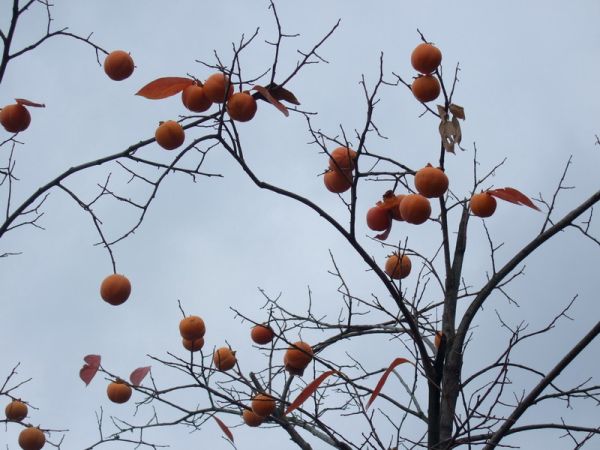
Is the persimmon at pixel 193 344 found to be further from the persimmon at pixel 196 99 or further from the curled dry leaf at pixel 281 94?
the curled dry leaf at pixel 281 94

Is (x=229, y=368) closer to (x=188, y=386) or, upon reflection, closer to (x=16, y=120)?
(x=188, y=386)

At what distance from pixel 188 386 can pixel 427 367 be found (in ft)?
4.35

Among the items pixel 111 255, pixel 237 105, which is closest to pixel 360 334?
pixel 111 255

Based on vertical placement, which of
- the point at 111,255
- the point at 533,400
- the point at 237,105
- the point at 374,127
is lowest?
the point at 533,400

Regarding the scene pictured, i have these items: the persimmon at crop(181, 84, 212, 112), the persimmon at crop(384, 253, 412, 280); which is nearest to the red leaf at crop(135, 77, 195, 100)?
the persimmon at crop(181, 84, 212, 112)

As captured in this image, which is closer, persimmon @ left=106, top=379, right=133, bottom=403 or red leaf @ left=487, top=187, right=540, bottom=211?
red leaf @ left=487, top=187, right=540, bottom=211

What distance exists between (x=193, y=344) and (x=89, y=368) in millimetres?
550

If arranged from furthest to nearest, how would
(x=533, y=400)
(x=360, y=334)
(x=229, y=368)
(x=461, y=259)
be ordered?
(x=360, y=334) → (x=229, y=368) → (x=461, y=259) → (x=533, y=400)

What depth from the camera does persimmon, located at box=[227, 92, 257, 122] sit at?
266cm

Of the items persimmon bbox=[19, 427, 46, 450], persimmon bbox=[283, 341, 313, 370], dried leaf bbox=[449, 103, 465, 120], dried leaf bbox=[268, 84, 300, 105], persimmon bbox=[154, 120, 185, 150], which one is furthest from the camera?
persimmon bbox=[19, 427, 46, 450]

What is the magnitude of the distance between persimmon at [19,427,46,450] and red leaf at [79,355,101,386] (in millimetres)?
906

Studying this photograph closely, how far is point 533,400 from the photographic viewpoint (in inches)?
112

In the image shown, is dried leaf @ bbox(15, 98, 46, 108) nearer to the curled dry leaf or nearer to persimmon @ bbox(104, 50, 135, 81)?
persimmon @ bbox(104, 50, 135, 81)

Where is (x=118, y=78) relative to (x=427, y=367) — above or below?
above
